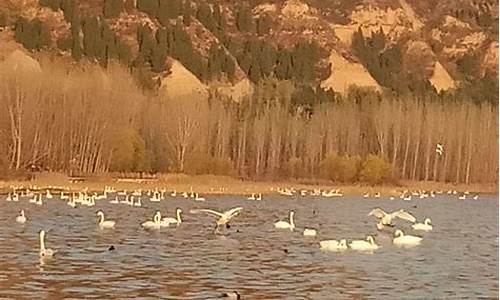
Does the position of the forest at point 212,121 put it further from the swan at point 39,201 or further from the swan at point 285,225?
the swan at point 285,225

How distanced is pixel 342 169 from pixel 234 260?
54.3 metres

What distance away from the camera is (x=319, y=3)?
15612 cm

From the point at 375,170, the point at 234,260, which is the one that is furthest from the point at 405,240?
the point at 375,170

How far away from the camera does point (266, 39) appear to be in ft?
463

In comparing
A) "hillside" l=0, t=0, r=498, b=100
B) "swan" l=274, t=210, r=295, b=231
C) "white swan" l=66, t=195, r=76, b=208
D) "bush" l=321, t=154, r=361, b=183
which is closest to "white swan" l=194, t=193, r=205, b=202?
"white swan" l=66, t=195, r=76, b=208

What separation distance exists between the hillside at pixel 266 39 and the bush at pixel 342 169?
895 inches

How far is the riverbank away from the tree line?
1348 mm

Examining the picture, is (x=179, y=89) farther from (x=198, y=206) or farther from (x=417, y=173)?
(x=198, y=206)

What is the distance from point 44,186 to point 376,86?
71.8 metres

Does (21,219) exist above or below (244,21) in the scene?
below

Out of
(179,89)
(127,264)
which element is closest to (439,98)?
(179,89)

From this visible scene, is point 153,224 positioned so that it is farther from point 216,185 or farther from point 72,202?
point 216,185

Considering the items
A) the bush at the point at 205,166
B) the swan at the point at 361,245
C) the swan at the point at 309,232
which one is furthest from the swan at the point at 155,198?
the swan at the point at 361,245

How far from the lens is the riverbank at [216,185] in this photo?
223 ft
